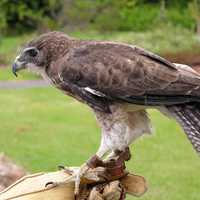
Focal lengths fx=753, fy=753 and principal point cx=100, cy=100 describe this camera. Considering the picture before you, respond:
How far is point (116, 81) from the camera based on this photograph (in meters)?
4.54

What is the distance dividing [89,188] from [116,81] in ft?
2.18

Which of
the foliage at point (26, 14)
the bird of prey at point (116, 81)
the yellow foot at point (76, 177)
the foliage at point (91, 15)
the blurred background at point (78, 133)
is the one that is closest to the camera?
the yellow foot at point (76, 177)

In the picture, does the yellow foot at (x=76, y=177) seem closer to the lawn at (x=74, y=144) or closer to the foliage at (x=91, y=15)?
the lawn at (x=74, y=144)

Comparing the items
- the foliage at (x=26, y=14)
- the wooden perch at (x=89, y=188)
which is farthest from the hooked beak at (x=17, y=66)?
the foliage at (x=26, y=14)

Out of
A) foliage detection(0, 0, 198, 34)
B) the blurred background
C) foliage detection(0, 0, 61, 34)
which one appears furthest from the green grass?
foliage detection(0, 0, 61, 34)

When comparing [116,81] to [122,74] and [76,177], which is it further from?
[76,177]

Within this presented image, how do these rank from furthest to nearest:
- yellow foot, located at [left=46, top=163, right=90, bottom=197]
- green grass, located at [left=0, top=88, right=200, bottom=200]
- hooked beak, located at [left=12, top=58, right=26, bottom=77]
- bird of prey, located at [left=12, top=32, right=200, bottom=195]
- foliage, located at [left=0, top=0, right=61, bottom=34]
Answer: foliage, located at [left=0, top=0, right=61, bottom=34]
green grass, located at [left=0, top=88, right=200, bottom=200]
hooked beak, located at [left=12, top=58, right=26, bottom=77]
bird of prey, located at [left=12, top=32, right=200, bottom=195]
yellow foot, located at [left=46, top=163, right=90, bottom=197]

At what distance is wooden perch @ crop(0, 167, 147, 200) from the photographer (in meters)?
4.30

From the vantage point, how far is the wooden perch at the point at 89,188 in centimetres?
430

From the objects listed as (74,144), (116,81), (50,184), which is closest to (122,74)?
(116,81)

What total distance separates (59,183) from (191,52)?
777 inches

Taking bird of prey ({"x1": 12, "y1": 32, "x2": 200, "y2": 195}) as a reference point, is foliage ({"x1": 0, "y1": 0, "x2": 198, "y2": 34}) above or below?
below

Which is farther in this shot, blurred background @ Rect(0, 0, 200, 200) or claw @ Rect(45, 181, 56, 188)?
blurred background @ Rect(0, 0, 200, 200)

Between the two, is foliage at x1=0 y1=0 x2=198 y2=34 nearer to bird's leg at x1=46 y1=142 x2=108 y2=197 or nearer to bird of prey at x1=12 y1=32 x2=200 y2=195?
bird of prey at x1=12 y1=32 x2=200 y2=195
